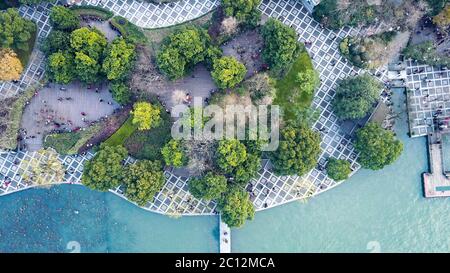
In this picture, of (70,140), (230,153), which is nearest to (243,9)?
(230,153)

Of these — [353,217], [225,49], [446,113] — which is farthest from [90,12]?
[446,113]

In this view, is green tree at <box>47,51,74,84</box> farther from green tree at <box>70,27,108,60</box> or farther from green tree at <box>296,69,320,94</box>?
green tree at <box>296,69,320,94</box>

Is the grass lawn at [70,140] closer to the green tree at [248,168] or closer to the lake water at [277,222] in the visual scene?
the lake water at [277,222]

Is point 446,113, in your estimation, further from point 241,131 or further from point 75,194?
point 75,194

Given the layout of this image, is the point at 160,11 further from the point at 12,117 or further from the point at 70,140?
the point at 12,117

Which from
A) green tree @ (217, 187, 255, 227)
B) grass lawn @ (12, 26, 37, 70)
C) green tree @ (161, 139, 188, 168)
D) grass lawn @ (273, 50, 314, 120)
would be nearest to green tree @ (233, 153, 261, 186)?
green tree @ (217, 187, 255, 227)
